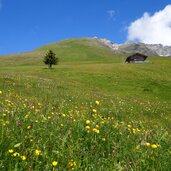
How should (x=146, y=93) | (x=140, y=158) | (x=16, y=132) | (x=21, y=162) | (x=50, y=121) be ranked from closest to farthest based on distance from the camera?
(x=21, y=162) < (x=140, y=158) < (x=16, y=132) < (x=50, y=121) < (x=146, y=93)

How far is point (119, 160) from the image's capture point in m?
6.21

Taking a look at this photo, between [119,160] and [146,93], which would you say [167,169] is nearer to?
[119,160]

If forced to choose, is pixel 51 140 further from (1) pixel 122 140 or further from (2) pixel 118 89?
(2) pixel 118 89

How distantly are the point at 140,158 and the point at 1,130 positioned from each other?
279 cm

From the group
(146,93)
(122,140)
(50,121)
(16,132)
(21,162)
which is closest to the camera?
(21,162)

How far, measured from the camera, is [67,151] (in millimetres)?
6145

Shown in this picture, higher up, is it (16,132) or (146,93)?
(16,132)

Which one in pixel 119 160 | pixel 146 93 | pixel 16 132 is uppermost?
pixel 16 132

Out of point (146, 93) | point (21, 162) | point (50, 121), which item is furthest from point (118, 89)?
point (21, 162)

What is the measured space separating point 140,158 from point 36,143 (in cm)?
211

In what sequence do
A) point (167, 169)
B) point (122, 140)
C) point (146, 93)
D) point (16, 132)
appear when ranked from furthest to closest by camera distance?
point (146, 93)
point (122, 140)
point (16, 132)
point (167, 169)

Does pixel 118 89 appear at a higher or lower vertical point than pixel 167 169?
lower

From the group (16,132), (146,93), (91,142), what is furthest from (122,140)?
(146,93)

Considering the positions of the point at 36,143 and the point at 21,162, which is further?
the point at 36,143
